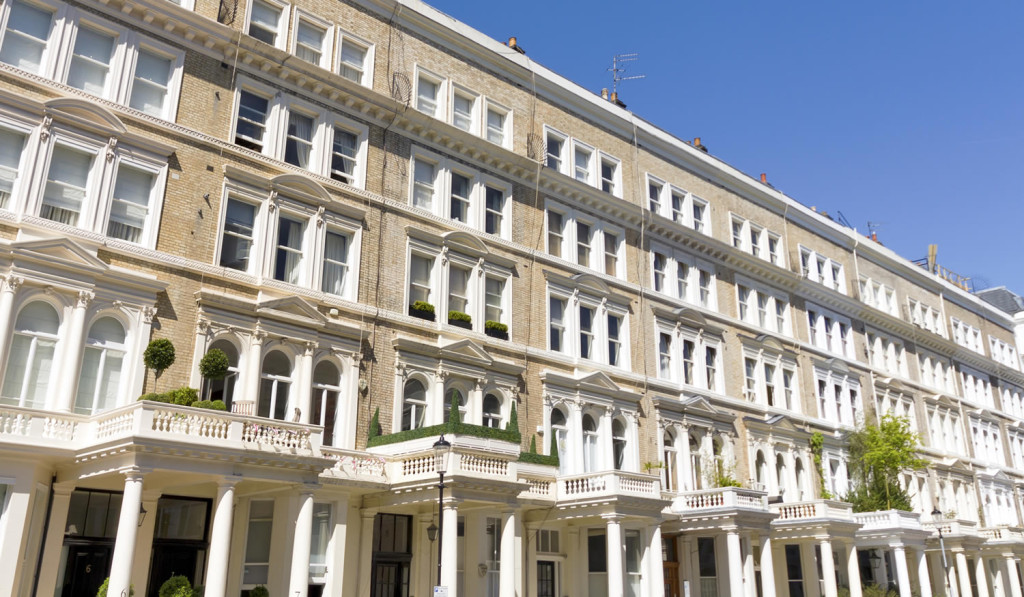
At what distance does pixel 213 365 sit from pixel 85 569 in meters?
5.15

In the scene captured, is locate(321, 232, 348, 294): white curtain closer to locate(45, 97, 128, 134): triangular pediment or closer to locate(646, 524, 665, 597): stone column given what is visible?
locate(45, 97, 128, 134): triangular pediment

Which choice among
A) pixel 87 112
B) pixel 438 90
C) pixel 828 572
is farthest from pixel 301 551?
pixel 828 572

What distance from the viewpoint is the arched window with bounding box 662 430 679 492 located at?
32.5 metres

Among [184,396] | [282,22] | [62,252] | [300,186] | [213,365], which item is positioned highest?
[282,22]

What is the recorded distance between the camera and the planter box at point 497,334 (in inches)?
1107

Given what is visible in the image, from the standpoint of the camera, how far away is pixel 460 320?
27.2 metres

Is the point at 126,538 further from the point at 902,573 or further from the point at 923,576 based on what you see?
the point at 923,576

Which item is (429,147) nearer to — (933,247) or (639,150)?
(639,150)

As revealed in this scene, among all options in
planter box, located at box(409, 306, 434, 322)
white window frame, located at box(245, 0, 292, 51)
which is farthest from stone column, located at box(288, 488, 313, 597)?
white window frame, located at box(245, 0, 292, 51)

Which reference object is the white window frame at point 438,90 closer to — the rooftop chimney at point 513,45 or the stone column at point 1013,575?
the rooftop chimney at point 513,45

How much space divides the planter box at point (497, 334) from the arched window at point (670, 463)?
8237mm

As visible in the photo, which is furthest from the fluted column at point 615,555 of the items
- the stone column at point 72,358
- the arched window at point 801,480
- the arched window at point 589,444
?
the arched window at point 801,480

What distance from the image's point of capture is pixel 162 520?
2027 centimetres

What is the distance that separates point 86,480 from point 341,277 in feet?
Result: 29.2
